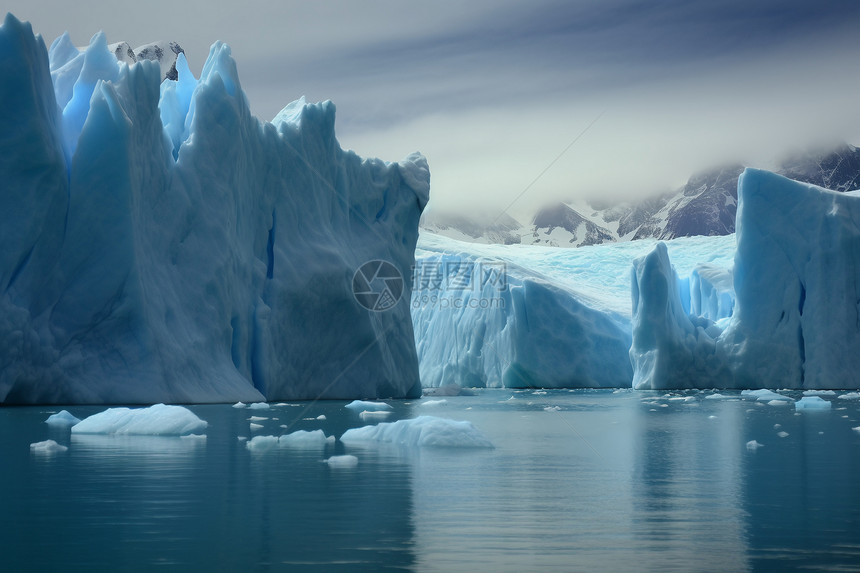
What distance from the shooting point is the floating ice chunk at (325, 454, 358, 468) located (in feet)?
21.0

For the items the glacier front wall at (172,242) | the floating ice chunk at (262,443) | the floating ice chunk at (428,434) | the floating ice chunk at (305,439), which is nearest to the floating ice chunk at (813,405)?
the glacier front wall at (172,242)

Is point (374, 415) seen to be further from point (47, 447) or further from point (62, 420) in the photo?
point (47, 447)

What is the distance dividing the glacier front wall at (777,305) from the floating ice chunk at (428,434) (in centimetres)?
1968

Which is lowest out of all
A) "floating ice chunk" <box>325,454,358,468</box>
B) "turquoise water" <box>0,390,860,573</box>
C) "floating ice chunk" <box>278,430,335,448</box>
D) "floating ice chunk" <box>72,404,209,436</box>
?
"turquoise water" <box>0,390,860,573</box>

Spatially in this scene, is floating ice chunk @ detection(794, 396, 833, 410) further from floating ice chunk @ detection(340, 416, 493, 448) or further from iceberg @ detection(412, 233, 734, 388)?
iceberg @ detection(412, 233, 734, 388)

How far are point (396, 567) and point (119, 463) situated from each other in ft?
12.4

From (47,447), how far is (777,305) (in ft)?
73.9

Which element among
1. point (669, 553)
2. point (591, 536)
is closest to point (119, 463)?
point (591, 536)

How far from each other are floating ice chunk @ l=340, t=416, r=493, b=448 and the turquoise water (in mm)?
213

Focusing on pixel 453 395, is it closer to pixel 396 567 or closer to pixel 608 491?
pixel 608 491

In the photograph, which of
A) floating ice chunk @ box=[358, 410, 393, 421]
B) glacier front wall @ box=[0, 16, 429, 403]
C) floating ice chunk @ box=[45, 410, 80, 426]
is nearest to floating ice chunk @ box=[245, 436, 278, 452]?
floating ice chunk @ box=[45, 410, 80, 426]

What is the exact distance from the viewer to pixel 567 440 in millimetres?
8914

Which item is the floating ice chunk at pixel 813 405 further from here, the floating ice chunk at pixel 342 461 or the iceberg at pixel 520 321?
the iceberg at pixel 520 321

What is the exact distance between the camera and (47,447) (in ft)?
23.6
